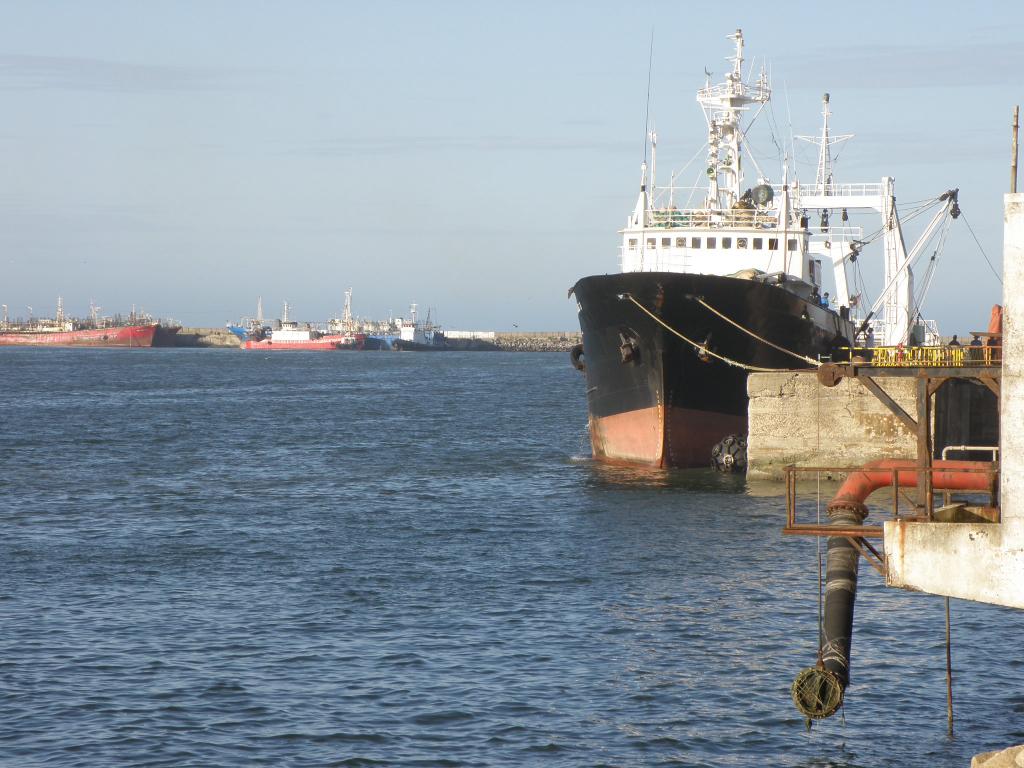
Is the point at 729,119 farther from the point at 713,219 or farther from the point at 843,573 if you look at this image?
the point at 843,573

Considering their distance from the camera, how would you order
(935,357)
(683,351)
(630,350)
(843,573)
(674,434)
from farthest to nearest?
1. (630,350)
2. (674,434)
3. (683,351)
4. (935,357)
5. (843,573)

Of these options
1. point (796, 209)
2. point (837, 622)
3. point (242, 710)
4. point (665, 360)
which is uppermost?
point (796, 209)

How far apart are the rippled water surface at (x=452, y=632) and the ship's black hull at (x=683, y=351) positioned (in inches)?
59.8

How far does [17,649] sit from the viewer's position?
18.0 m

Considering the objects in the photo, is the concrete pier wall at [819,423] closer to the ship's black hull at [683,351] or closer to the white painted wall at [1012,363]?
the ship's black hull at [683,351]

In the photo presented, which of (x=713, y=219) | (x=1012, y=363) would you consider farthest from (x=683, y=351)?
(x=1012, y=363)

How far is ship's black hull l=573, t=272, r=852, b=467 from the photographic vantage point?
120 ft

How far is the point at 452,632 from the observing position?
1898 cm

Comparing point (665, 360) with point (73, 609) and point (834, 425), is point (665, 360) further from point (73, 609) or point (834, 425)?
point (73, 609)

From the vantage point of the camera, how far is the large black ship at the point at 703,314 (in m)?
36.5

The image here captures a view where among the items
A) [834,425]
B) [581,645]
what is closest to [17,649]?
[581,645]

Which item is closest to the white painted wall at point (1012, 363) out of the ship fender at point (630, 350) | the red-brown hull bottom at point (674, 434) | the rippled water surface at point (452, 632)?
the rippled water surface at point (452, 632)

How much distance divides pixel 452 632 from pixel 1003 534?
9.81m

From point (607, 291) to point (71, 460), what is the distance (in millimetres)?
19730
